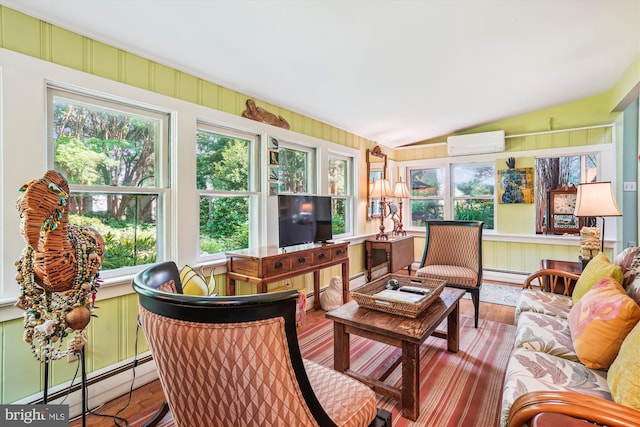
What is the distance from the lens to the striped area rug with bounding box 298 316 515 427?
173 centimetres

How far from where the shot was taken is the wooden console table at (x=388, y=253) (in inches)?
165

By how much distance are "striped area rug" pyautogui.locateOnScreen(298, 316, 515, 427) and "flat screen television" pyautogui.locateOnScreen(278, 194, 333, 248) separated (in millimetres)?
901

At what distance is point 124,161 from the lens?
2.13 meters

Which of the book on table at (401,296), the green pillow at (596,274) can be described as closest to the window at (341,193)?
the book on table at (401,296)

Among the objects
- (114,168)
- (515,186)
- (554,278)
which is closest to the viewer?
(114,168)

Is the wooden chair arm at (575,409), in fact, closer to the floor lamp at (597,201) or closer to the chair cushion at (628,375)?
the chair cushion at (628,375)

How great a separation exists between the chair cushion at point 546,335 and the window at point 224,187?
7.75ft

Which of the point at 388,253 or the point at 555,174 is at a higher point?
the point at 555,174

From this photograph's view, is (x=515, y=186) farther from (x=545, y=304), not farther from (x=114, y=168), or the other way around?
(x=114, y=168)

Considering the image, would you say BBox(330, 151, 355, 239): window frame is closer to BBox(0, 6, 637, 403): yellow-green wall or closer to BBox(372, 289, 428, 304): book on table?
BBox(0, 6, 637, 403): yellow-green wall

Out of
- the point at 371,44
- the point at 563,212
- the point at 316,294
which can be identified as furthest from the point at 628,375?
the point at 563,212

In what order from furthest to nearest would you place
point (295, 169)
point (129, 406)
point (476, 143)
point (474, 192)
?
1. point (474, 192)
2. point (476, 143)
3. point (295, 169)
4. point (129, 406)

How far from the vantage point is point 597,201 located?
2549 millimetres

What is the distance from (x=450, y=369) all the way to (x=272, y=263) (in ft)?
5.17
